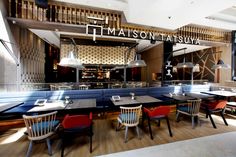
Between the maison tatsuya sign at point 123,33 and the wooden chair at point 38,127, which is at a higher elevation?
the maison tatsuya sign at point 123,33

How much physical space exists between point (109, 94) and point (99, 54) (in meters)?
3.16

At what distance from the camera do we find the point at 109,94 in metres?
4.45

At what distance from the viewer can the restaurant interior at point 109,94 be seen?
99.2 inches

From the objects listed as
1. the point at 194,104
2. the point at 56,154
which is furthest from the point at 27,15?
the point at 194,104

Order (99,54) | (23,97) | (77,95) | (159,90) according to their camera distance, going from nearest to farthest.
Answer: (23,97) → (77,95) → (159,90) → (99,54)

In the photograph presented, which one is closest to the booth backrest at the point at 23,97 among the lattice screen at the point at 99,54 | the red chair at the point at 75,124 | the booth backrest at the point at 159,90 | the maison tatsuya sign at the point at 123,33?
the red chair at the point at 75,124

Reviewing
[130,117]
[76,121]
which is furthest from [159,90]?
[76,121]

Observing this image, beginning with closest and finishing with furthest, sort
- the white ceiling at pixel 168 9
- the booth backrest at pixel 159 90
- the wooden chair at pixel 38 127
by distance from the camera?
the wooden chair at pixel 38 127, the white ceiling at pixel 168 9, the booth backrest at pixel 159 90

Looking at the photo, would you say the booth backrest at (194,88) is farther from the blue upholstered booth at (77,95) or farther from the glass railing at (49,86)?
the glass railing at (49,86)

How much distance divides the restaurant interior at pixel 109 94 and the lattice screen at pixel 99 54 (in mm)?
52

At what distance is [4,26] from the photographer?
3664mm

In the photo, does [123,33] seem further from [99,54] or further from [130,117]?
[99,54]

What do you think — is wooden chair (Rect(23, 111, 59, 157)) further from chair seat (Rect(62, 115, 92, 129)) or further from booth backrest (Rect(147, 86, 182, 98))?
booth backrest (Rect(147, 86, 182, 98))

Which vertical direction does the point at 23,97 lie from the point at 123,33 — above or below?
below
